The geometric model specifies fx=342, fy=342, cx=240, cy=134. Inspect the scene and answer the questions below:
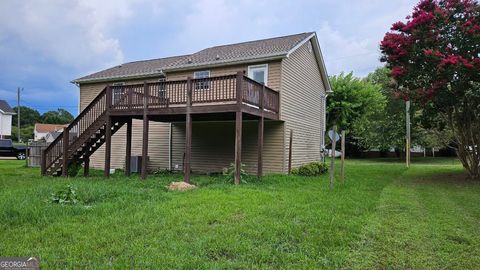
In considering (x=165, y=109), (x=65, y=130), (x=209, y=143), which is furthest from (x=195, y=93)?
(x=65, y=130)

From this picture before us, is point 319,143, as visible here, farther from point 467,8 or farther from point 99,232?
point 99,232

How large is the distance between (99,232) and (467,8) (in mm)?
13524

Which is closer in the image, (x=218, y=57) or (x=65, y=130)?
(x=65, y=130)

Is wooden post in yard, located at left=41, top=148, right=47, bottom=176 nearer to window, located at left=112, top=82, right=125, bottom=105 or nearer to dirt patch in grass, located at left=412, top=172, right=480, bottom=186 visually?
window, located at left=112, top=82, right=125, bottom=105

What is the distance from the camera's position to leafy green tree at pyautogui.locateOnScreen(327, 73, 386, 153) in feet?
89.0

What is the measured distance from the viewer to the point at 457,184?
12008 millimetres

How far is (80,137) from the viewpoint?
43.1 ft

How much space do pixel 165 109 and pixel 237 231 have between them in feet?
24.5

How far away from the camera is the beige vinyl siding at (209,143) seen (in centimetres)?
1360

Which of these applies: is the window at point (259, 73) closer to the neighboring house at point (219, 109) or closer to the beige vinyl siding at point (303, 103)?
the neighboring house at point (219, 109)

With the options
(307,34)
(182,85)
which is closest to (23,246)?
(182,85)

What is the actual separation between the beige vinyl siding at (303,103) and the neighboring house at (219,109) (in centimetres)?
4

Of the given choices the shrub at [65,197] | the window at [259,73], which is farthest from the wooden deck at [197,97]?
the shrub at [65,197]

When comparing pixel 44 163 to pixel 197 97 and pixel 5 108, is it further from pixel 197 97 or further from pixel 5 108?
pixel 5 108
